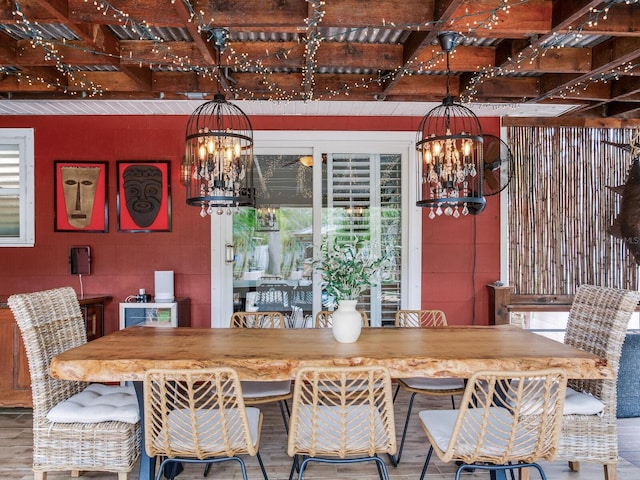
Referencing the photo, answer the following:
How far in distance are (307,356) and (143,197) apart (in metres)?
2.86

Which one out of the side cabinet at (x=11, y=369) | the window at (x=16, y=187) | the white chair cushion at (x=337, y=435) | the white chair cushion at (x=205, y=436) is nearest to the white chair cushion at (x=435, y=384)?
the white chair cushion at (x=337, y=435)

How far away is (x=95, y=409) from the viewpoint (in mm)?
2369

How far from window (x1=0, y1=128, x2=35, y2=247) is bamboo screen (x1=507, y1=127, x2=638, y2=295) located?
4.68 metres

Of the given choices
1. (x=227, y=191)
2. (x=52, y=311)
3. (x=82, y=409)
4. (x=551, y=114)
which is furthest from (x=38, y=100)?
(x=551, y=114)

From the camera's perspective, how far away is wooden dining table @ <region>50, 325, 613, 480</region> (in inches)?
82.4

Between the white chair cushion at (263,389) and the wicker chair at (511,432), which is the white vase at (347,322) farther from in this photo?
the wicker chair at (511,432)

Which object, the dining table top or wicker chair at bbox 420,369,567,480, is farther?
the dining table top

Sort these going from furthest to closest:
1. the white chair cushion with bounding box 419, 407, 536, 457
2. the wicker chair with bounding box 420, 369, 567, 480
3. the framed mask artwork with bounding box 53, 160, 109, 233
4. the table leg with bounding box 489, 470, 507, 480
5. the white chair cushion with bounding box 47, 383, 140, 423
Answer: the framed mask artwork with bounding box 53, 160, 109, 233
the white chair cushion with bounding box 47, 383, 140, 423
the table leg with bounding box 489, 470, 507, 480
the white chair cushion with bounding box 419, 407, 536, 457
the wicker chair with bounding box 420, 369, 567, 480

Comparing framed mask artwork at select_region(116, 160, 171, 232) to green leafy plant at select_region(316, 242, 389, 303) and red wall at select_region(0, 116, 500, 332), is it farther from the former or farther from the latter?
green leafy plant at select_region(316, 242, 389, 303)

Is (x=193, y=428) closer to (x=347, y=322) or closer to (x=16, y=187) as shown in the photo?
(x=347, y=322)

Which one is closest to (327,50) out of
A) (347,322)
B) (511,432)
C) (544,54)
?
(544,54)

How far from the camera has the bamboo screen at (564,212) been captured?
450 cm

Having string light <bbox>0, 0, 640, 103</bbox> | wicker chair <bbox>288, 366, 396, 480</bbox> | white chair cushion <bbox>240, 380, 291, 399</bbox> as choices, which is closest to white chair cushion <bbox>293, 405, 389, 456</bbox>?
wicker chair <bbox>288, 366, 396, 480</bbox>

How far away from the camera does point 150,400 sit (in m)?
1.82
